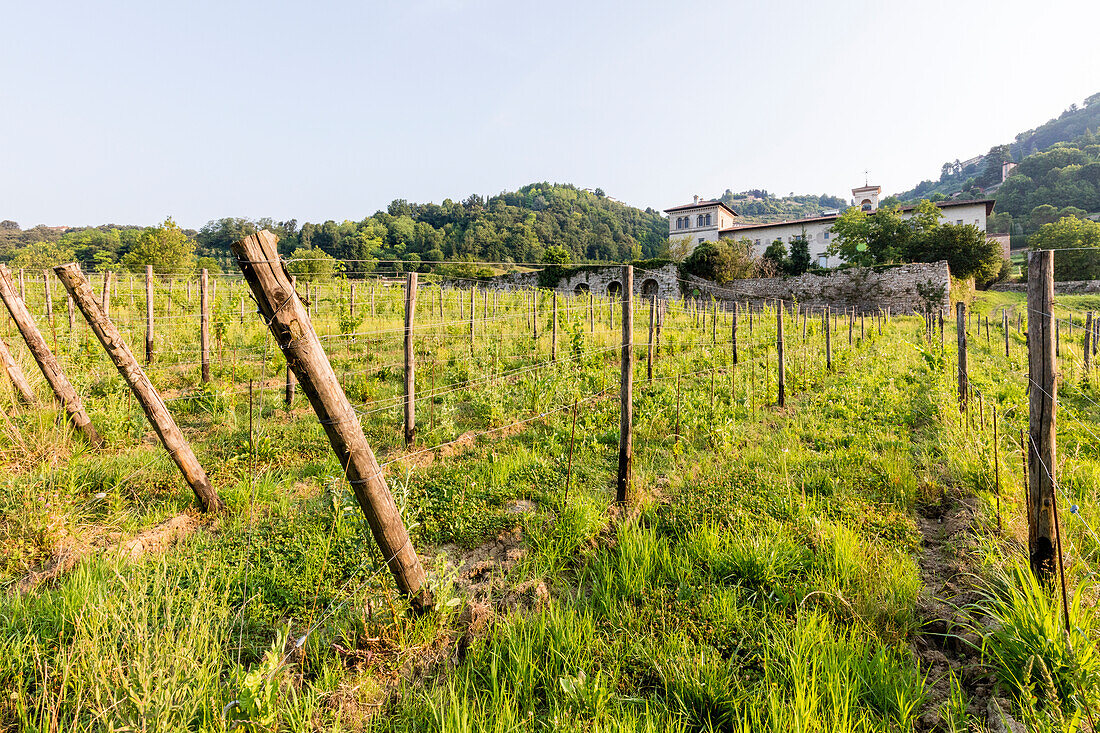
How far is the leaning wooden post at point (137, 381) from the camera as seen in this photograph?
3.13m

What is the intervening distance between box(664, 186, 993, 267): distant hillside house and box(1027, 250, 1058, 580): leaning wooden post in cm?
4084

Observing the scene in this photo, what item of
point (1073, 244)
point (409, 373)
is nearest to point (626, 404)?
point (409, 373)

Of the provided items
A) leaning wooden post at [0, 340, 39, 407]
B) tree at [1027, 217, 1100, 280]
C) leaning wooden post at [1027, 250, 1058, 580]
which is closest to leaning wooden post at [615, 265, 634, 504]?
leaning wooden post at [1027, 250, 1058, 580]

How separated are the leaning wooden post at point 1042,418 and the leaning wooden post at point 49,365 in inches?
275

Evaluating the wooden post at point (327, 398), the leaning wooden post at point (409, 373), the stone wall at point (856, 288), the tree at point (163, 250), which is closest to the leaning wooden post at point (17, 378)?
the leaning wooden post at point (409, 373)

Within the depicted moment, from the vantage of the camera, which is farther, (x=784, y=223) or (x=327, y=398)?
(x=784, y=223)

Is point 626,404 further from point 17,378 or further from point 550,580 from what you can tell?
point 17,378

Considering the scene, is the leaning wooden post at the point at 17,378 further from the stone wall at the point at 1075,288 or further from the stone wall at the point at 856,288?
the stone wall at the point at 1075,288

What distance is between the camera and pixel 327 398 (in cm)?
189

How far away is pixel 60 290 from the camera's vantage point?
49.0 ft

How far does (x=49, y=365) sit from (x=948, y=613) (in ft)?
22.9

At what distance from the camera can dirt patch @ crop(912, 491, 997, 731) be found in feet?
6.45

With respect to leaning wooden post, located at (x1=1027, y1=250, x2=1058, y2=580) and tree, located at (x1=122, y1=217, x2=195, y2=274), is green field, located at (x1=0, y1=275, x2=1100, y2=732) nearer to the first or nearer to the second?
leaning wooden post, located at (x1=1027, y1=250, x2=1058, y2=580)

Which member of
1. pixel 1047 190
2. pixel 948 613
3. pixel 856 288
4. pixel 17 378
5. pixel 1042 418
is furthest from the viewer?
pixel 1047 190
